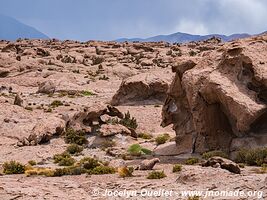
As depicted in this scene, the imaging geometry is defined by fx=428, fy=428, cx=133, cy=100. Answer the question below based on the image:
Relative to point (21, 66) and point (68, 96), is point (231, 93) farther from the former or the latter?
point (21, 66)

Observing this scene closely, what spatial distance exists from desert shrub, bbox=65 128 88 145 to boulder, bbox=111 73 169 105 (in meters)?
13.5

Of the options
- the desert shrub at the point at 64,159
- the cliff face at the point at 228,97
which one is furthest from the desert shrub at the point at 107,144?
the cliff face at the point at 228,97

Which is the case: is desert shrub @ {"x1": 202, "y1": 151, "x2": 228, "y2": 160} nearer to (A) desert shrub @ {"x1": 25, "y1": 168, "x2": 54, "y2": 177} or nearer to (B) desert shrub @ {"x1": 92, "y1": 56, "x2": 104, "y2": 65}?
(A) desert shrub @ {"x1": 25, "y1": 168, "x2": 54, "y2": 177}

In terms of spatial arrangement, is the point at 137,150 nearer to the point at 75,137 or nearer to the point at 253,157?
the point at 75,137

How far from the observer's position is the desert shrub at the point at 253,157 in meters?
21.6

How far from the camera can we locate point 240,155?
894 inches

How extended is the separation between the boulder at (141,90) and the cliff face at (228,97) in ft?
58.2

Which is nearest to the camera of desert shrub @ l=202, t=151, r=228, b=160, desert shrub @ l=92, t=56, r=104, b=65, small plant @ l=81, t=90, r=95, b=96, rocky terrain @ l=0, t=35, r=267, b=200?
rocky terrain @ l=0, t=35, r=267, b=200

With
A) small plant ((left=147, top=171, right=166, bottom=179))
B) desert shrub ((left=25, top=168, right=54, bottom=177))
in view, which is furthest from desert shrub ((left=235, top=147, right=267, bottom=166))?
desert shrub ((left=25, top=168, right=54, bottom=177))

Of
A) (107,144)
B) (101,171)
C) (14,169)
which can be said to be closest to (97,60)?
(107,144)

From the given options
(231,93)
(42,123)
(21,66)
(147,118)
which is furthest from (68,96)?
(231,93)

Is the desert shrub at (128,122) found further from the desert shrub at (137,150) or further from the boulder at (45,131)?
the desert shrub at (137,150)

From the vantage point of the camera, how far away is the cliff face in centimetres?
2394

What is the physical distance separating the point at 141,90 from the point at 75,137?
15.2m
